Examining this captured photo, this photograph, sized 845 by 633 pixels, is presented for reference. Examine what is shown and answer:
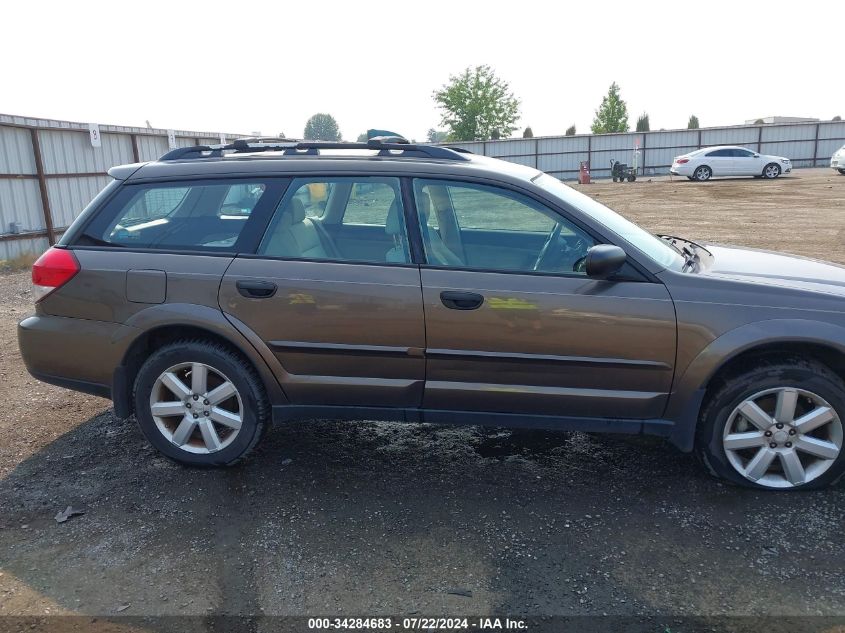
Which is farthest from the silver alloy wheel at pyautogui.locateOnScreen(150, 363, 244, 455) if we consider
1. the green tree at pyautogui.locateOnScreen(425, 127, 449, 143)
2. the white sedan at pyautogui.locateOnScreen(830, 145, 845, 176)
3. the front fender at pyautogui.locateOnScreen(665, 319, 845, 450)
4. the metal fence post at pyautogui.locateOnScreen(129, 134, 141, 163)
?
the green tree at pyautogui.locateOnScreen(425, 127, 449, 143)

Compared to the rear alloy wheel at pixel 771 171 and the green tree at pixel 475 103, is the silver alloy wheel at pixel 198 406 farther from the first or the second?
the green tree at pixel 475 103

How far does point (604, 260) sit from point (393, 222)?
1.15 metres

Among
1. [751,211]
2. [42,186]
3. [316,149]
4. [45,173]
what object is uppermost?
[316,149]

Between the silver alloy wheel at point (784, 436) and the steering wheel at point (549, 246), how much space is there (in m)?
1.22

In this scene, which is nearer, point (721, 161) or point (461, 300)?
point (461, 300)

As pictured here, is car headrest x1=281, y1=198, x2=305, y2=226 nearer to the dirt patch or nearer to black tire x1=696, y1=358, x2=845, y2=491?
black tire x1=696, y1=358, x2=845, y2=491

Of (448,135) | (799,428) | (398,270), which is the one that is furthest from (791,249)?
(448,135)

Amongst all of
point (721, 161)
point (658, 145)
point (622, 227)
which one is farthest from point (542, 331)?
point (658, 145)

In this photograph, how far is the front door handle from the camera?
347 cm

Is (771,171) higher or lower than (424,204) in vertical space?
lower

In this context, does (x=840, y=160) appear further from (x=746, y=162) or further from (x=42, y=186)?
(x=42, y=186)

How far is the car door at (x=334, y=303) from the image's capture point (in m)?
3.57

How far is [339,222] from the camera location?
12.6 feet

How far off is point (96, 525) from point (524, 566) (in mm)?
2079
